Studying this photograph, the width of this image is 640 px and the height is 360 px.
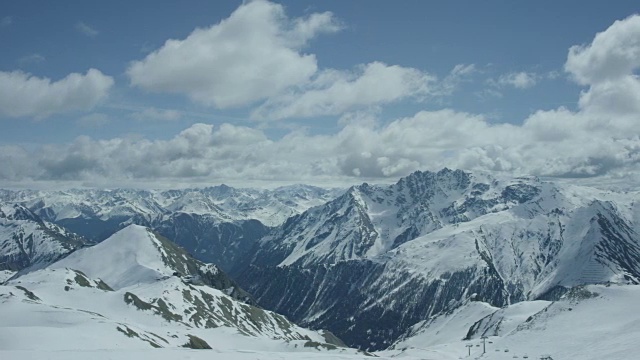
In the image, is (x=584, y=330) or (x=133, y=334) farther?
(x=133, y=334)

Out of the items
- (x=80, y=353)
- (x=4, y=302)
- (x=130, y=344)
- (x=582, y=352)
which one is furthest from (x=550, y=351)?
(x=4, y=302)

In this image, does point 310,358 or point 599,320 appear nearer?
point 310,358

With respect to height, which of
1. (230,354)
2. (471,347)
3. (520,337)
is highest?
(230,354)

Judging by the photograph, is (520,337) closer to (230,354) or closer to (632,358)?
(632,358)

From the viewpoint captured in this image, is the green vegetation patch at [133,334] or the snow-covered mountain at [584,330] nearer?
the snow-covered mountain at [584,330]

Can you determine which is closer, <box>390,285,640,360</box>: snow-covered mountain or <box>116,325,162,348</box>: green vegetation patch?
<box>390,285,640,360</box>: snow-covered mountain

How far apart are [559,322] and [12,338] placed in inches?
4713

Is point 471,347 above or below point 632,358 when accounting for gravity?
below

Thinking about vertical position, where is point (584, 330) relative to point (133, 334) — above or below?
above

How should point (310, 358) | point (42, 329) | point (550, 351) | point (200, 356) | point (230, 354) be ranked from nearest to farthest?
point (200, 356), point (230, 354), point (310, 358), point (550, 351), point (42, 329)

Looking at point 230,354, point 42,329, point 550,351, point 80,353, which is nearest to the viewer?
point 80,353

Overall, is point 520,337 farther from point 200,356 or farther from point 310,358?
point 200,356

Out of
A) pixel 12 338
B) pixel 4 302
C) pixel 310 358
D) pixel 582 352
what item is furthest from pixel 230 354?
pixel 4 302

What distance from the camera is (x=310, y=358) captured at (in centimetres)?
9706
